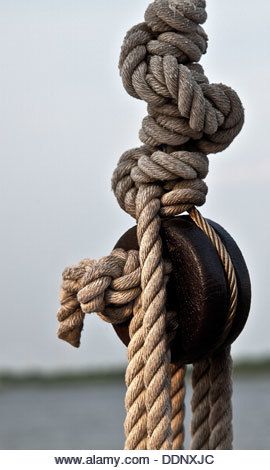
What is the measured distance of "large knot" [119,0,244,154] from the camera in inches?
46.7

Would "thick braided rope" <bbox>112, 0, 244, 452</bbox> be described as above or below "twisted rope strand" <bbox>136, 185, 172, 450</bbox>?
above

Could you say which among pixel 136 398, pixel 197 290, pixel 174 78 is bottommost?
pixel 136 398

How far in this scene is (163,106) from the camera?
3.95 feet

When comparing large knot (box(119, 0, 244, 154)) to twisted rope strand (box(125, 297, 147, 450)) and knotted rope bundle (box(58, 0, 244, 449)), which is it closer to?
knotted rope bundle (box(58, 0, 244, 449))

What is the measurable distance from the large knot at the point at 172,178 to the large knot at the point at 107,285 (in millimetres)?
72

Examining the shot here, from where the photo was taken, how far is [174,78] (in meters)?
1.18

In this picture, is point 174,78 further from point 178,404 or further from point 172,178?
point 178,404

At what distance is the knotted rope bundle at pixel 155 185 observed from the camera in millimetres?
1157

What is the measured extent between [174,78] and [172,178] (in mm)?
122

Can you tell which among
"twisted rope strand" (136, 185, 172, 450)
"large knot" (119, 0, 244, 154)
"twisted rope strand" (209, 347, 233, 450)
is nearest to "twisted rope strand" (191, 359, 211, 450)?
"twisted rope strand" (209, 347, 233, 450)

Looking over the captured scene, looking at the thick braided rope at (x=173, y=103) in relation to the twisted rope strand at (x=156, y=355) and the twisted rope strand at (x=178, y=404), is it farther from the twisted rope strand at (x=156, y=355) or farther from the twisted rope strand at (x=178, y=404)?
the twisted rope strand at (x=178, y=404)

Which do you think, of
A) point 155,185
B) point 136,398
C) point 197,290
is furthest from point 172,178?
point 136,398

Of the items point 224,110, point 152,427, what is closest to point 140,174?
point 224,110

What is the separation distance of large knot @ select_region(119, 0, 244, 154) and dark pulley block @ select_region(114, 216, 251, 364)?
0.36 ft
